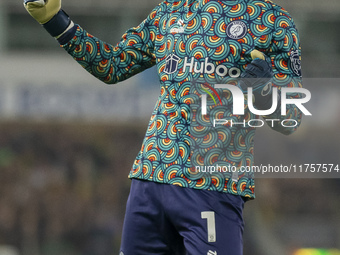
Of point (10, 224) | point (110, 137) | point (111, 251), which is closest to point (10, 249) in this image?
point (10, 224)

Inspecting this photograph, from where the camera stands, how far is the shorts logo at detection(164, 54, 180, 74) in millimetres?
2695

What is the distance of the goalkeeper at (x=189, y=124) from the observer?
2.58 metres

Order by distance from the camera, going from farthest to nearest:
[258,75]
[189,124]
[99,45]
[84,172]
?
[84,172]
[99,45]
[189,124]
[258,75]

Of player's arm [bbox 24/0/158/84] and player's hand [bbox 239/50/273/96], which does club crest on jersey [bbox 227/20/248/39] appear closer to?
player's hand [bbox 239/50/273/96]

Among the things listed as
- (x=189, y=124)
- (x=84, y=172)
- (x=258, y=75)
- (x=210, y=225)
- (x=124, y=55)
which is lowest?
(x=210, y=225)

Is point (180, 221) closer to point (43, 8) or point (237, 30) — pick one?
point (237, 30)

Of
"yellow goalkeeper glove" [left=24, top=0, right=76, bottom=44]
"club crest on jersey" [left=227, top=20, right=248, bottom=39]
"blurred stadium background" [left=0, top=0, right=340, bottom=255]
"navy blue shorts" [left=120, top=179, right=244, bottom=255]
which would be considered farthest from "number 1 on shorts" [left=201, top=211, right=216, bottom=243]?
"blurred stadium background" [left=0, top=0, right=340, bottom=255]

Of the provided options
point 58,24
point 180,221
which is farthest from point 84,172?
point 180,221

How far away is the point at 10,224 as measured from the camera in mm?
9719

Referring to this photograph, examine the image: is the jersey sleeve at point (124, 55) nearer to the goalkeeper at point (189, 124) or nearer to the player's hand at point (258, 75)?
the goalkeeper at point (189, 124)

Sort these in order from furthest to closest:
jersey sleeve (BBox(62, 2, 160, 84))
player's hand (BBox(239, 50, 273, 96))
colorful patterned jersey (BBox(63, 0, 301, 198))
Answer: jersey sleeve (BBox(62, 2, 160, 84))
colorful patterned jersey (BBox(63, 0, 301, 198))
player's hand (BBox(239, 50, 273, 96))

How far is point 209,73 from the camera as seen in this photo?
8.71ft

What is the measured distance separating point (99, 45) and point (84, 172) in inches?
295

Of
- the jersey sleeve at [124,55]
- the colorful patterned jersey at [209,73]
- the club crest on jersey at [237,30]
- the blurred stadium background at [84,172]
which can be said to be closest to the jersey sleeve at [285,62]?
the colorful patterned jersey at [209,73]
